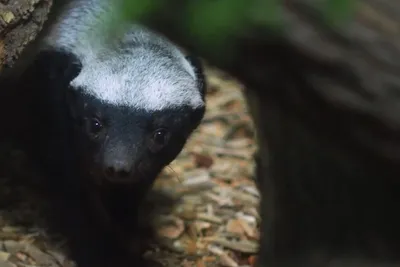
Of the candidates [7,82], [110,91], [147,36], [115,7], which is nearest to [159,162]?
[110,91]

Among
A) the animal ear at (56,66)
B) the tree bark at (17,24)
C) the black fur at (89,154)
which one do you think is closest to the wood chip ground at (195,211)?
the black fur at (89,154)

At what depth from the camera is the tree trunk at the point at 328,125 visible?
1444 millimetres

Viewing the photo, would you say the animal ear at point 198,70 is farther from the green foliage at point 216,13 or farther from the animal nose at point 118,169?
the green foliage at point 216,13

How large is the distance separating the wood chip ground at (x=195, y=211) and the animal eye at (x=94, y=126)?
0.60 m

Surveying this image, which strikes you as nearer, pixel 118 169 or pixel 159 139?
pixel 118 169

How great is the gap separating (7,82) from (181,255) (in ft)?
3.45

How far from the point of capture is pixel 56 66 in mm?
3023

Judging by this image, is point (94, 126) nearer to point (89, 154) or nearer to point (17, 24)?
point (89, 154)

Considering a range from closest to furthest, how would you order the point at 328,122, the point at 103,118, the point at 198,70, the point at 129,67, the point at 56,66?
the point at 328,122 < the point at 103,118 < the point at 129,67 < the point at 56,66 < the point at 198,70

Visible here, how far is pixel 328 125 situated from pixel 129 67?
1.28 metres

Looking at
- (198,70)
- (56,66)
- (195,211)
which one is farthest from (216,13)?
(195,211)

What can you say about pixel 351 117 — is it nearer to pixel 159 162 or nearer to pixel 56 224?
pixel 159 162

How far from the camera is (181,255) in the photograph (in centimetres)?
312

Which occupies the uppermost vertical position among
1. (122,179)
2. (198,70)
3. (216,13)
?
(198,70)
